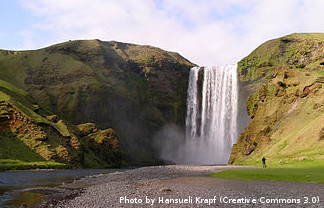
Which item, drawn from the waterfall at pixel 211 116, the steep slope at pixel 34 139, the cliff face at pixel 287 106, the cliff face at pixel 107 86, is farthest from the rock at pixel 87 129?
the cliff face at pixel 287 106

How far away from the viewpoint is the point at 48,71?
122 meters

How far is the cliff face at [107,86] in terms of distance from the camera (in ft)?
374

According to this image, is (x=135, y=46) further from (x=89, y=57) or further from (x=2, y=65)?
(x=2, y=65)

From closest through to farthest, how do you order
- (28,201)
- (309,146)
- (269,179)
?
(28,201) → (269,179) → (309,146)

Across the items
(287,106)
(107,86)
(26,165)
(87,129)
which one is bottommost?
(26,165)

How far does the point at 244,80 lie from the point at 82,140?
59.9 m

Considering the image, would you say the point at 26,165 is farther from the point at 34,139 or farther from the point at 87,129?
the point at 87,129

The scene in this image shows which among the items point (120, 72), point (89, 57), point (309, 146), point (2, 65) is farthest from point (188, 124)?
point (2, 65)

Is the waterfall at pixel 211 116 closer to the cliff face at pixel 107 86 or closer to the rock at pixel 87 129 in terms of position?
the cliff face at pixel 107 86

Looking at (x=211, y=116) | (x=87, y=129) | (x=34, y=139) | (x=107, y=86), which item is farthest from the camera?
(x=107, y=86)

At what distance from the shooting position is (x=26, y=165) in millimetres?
64750

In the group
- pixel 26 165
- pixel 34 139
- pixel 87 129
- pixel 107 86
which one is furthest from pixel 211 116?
A: pixel 26 165

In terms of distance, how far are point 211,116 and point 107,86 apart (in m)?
46.8

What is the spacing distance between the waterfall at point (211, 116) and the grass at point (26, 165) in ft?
174
